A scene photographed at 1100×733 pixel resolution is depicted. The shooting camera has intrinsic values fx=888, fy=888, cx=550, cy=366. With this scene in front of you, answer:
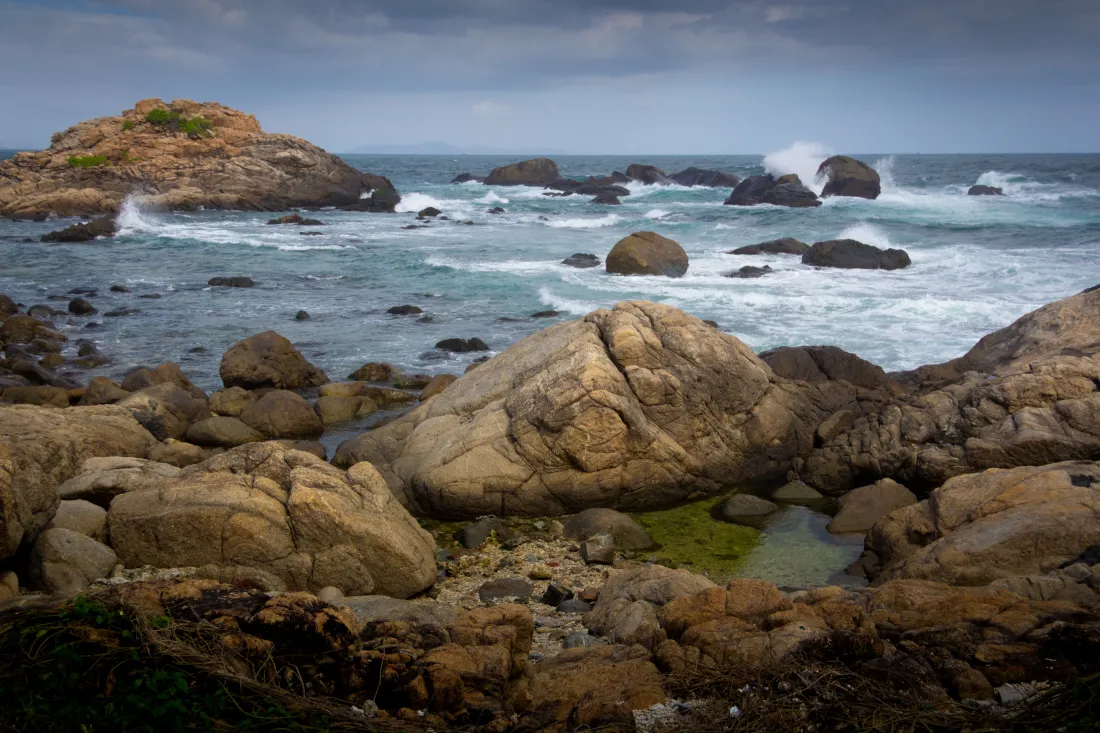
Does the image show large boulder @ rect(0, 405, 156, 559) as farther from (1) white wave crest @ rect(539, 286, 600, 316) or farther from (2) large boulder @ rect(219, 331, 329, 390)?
(1) white wave crest @ rect(539, 286, 600, 316)

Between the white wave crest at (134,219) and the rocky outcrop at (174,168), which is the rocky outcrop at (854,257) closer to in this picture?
the white wave crest at (134,219)

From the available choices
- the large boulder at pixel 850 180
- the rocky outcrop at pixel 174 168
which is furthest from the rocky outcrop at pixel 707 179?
the rocky outcrop at pixel 174 168

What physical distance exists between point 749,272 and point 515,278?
25.9 ft

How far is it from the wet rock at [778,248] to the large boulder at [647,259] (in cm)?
555

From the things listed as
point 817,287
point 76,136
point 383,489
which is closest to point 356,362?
point 383,489

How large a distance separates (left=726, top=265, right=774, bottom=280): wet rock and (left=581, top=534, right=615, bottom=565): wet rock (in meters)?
20.1

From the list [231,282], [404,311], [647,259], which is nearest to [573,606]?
[404,311]

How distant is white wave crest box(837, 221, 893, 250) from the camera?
37906mm

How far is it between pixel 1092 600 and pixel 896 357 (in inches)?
500

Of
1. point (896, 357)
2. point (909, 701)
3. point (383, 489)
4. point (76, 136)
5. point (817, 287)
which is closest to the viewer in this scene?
point (909, 701)

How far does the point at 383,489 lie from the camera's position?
938 cm

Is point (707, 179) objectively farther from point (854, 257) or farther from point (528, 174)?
point (854, 257)

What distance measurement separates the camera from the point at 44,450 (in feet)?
28.7

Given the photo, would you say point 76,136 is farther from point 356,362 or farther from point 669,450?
point 669,450
